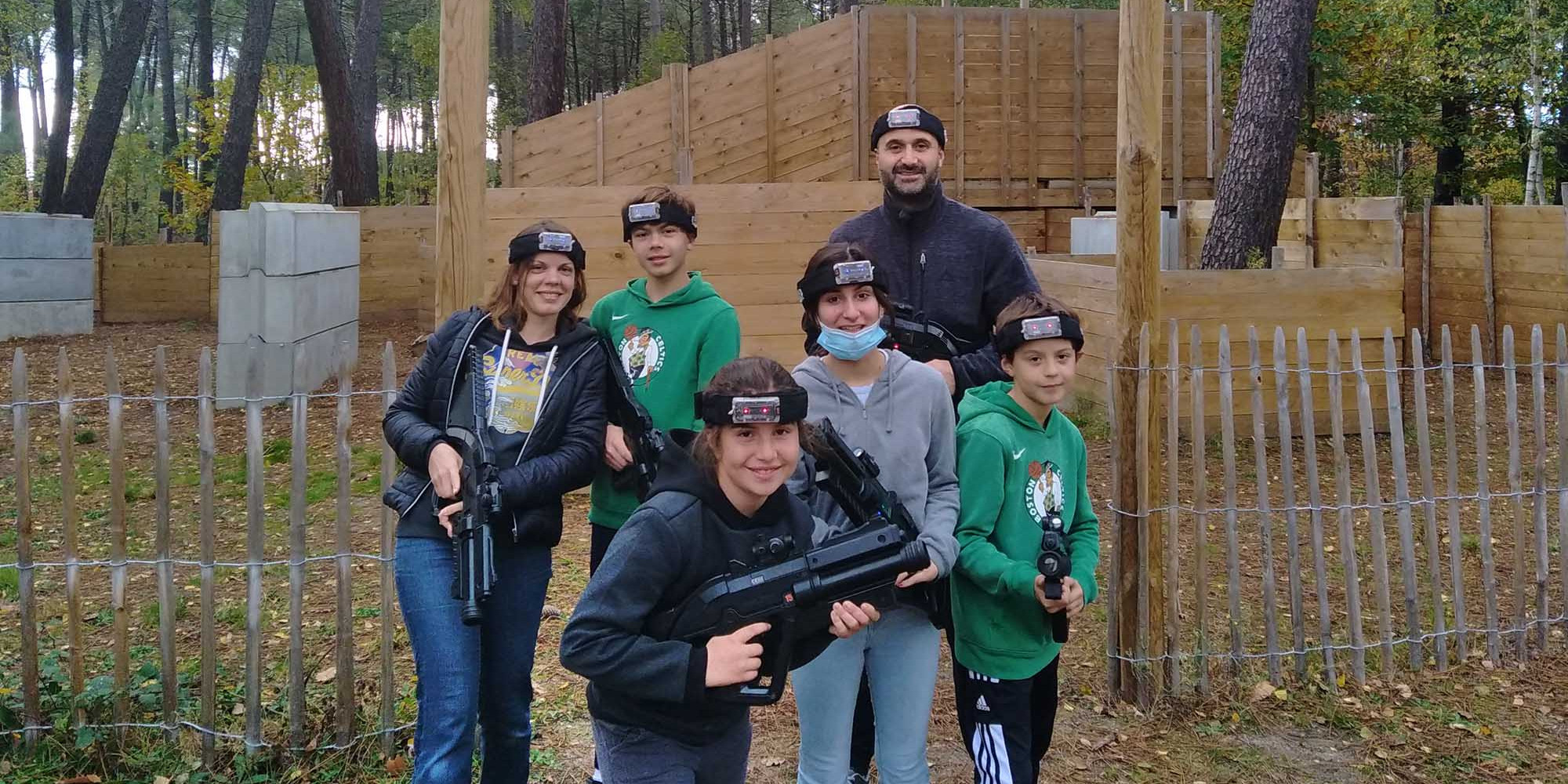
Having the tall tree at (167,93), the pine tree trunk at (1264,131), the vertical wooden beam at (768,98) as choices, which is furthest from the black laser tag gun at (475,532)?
the tall tree at (167,93)

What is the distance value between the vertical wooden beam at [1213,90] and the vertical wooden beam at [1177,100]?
0.36 metres

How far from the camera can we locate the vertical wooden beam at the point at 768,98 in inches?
715

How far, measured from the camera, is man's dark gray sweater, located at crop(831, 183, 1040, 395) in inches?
157

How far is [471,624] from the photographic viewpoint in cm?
331

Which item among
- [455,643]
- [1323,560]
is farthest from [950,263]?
[1323,560]

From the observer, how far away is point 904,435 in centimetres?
331

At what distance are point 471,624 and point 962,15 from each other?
16.4 m

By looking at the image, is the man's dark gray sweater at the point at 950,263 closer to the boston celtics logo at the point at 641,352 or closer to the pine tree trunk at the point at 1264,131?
the boston celtics logo at the point at 641,352

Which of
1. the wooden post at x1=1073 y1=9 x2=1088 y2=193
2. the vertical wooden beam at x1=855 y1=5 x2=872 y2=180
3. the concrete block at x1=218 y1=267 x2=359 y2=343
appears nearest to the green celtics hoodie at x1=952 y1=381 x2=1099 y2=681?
the concrete block at x1=218 y1=267 x2=359 y2=343

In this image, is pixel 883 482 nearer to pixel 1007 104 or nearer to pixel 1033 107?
pixel 1007 104

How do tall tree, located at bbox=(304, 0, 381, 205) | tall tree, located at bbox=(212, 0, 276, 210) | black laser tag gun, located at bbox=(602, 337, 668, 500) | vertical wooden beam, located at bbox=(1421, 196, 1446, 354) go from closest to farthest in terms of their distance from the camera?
black laser tag gun, located at bbox=(602, 337, 668, 500)
vertical wooden beam, located at bbox=(1421, 196, 1446, 354)
tall tree, located at bbox=(304, 0, 381, 205)
tall tree, located at bbox=(212, 0, 276, 210)

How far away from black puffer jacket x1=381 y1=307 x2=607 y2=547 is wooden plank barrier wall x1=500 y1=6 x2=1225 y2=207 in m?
14.7

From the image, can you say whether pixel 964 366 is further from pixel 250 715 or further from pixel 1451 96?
pixel 1451 96

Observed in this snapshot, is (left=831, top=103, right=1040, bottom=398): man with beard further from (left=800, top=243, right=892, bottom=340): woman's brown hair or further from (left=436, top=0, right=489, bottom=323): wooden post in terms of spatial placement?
(left=436, top=0, right=489, bottom=323): wooden post
